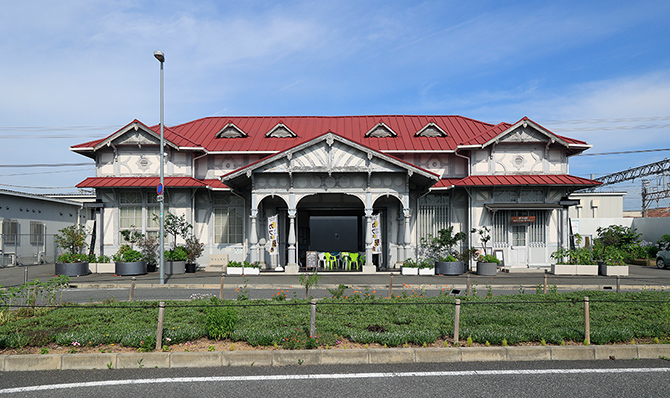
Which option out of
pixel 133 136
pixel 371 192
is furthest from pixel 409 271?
pixel 133 136

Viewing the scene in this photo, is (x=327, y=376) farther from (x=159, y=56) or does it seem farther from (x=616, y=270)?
(x=616, y=270)

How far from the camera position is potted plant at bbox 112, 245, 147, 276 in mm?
20719

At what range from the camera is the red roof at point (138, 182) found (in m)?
22.9

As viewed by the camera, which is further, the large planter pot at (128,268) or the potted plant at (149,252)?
the potted plant at (149,252)

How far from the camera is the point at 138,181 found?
76.5 ft

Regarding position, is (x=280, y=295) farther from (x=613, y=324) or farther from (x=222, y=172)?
(x=222, y=172)

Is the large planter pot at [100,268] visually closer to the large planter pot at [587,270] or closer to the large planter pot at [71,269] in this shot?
the large planter pot at [71,269]

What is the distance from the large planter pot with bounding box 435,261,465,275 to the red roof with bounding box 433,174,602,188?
4.28m

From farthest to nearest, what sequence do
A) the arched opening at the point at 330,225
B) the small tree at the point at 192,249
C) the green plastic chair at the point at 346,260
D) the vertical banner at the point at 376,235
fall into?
the arched opening at the point at 330,225 → the green plastic chair at the point at 346,260 → the small tree at the point at 192,249 → the vertical banner at the point at 376,235

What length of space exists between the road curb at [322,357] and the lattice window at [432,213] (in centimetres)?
1687

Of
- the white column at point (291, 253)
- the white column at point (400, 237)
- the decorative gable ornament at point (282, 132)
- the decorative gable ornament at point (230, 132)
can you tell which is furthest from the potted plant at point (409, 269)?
the decorative gable ornament at point (230, 132)

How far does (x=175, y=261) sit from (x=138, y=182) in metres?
4.80

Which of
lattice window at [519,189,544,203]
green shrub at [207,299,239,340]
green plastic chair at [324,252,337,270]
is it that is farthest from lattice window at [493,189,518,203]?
green shrub at [207,299,239,340]

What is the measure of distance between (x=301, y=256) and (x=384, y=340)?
68.0 ft
